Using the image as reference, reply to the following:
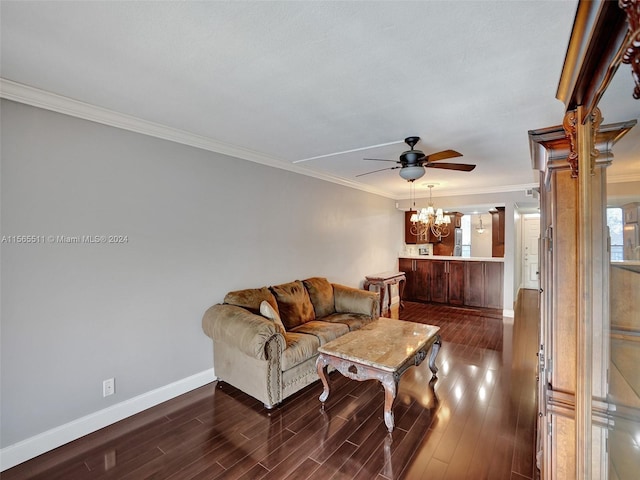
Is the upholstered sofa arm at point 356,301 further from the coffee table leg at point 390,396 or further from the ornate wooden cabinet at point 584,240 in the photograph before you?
the ornate wooden cabinet at point 584,240

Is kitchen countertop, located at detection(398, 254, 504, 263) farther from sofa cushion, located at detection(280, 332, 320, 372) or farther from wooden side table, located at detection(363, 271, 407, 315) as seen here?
sofa cushion, located at detection(280, 332, 320, 372)

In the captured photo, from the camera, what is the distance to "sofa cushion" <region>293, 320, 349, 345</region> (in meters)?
3.16

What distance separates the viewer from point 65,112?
2.25 meters

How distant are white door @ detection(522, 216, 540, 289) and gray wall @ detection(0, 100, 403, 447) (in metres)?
8.09

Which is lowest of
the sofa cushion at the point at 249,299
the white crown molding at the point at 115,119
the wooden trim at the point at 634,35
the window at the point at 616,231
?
the sofa cushion at the point at 249,299

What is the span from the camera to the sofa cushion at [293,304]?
349cm

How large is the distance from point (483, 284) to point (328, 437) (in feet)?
16.6

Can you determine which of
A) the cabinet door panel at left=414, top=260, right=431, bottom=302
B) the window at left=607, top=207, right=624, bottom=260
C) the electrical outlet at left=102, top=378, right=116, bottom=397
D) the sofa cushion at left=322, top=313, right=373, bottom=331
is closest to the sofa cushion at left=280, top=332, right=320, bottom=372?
the sofa cushion at left=322, top=313, right=373, bottom=331

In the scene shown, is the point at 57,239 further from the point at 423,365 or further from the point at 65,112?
the point at 423,365

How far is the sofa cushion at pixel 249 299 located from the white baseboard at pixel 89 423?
0.78m

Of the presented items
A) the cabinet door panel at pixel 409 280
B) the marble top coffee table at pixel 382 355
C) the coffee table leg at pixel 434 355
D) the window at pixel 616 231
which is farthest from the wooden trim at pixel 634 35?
the cabinet door panel at pixel 409 280

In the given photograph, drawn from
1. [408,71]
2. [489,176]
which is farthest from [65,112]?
[489,176]

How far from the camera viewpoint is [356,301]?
407cm

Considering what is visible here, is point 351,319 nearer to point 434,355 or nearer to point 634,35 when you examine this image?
point 434,355
